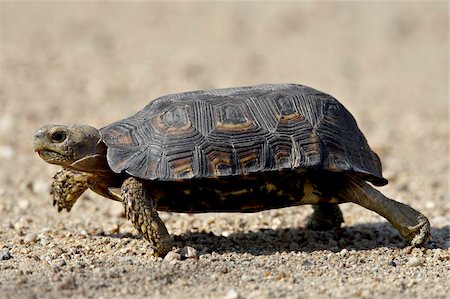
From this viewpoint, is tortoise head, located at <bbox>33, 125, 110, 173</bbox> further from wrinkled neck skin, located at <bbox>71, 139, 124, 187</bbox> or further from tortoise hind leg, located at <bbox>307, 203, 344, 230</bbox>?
tortoise hind leg, located at <bbox>307, 203, 344, 230</bbox>

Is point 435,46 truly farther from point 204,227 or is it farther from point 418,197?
point 204,227

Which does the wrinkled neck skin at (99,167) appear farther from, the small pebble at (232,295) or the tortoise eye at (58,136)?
the small pebble at (232,295)

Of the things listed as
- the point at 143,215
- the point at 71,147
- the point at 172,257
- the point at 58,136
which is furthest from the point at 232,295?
the point at 58,136

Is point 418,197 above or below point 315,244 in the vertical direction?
above

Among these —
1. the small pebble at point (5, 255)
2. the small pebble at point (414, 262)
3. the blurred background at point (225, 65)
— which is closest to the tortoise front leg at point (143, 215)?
the small pebble at point (5, 255)

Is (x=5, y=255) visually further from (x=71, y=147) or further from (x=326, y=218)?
(x=326, y=218)

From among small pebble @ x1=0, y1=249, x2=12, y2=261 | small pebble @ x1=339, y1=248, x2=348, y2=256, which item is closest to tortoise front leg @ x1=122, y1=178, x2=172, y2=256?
small pebble @ x1=0, y1=249, x2=12, y2=261

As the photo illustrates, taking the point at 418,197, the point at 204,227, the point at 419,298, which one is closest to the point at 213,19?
the point at 418,197
